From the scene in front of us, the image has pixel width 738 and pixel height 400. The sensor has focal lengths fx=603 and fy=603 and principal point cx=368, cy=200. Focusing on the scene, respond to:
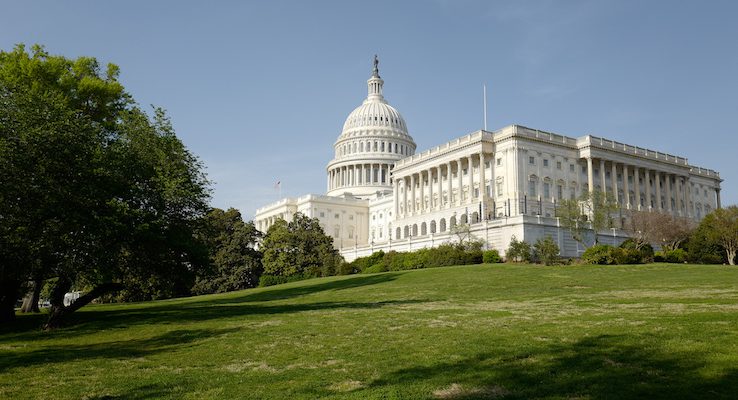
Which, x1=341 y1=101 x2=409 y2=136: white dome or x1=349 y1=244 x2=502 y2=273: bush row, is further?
x1=341 y1=101 x2=409 y2=136: white dome

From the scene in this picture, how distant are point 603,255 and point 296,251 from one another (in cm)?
4242

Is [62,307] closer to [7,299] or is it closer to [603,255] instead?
[7,299]

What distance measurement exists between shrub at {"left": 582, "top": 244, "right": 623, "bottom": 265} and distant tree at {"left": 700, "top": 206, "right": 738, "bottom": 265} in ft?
48.5

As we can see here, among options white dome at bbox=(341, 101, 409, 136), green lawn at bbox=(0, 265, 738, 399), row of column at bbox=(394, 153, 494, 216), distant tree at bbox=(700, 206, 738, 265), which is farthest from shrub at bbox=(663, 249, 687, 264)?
white dome at bbox=(341, 101, 409, 136)

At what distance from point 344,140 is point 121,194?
130 metres

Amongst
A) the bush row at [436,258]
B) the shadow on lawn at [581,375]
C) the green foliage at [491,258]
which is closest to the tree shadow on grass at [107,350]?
the shadow on lawn at [581,375]

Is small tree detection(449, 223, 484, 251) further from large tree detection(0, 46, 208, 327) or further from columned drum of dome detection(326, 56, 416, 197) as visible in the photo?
columned drum of dome detection(326, 56, 416, 197)

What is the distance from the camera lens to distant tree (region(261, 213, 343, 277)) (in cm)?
7900

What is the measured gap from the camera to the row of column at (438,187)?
94375 millimetres

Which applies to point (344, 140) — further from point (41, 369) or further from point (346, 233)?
point (41, 369)

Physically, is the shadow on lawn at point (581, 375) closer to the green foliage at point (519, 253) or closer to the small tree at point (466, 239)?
the green foliage at point (519, 253)

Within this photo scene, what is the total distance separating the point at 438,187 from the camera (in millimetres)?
102688

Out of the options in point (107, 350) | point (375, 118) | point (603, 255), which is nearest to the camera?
point (107, 350)

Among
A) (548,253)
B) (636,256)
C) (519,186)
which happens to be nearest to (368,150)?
(519,186)
